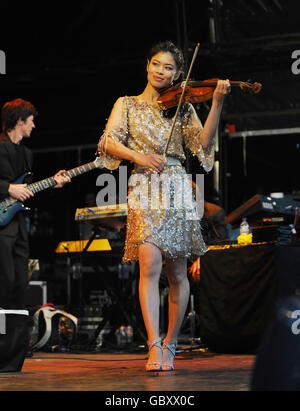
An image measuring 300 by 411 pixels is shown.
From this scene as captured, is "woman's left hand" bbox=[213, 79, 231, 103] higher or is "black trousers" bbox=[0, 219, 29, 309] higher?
"woman's left hand" bbox=[213, 79, 231, 103]

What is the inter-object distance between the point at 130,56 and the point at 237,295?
427cm

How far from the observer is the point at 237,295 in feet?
16.3

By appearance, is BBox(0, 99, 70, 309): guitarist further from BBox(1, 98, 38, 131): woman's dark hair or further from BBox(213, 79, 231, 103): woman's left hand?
BBox(213, 79, 231, 103): woman's left hand

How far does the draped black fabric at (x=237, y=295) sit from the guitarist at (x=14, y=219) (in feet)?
4.64

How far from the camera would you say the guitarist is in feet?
13.6

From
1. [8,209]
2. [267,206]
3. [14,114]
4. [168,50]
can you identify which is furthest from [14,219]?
[267,206]

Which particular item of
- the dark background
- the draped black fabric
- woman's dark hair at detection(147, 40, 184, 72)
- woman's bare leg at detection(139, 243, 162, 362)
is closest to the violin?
woman's dark hair at detection(147, 40, 184, 72)

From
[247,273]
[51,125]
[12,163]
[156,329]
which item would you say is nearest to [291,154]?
[51,125]

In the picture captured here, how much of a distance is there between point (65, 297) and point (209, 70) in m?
4.37

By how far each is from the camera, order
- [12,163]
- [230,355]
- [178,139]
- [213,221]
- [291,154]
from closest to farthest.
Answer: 1. [178,139]
2. [12,163]
3. [230,355]
4. [213,221]
5. [291,154]

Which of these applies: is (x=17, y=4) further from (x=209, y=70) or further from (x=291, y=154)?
(x=291, y=154)

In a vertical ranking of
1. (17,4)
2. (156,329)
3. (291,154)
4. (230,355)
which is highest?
(17,4)

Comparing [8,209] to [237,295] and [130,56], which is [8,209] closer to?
[237,295]

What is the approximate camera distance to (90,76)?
8469mm
